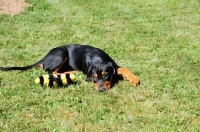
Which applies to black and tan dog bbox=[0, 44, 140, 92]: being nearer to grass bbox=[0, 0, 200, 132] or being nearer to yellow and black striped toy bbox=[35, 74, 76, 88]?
grass bbox=[0, 0, 200, 132]

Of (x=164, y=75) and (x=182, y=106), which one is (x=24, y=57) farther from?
(x=182, y=106)

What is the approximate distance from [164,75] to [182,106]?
4.31ft

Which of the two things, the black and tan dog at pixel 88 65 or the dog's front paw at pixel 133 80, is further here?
the dog's front paw at pixel 133 80

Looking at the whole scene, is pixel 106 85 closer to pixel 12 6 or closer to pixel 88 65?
pixel 88 65

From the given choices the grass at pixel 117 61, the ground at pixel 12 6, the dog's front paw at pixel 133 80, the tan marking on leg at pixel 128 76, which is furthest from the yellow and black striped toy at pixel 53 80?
the ground at pixel 12 6

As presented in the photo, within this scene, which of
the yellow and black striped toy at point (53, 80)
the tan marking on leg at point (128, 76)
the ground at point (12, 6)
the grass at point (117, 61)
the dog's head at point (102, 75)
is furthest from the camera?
the ground at point (12, 6)

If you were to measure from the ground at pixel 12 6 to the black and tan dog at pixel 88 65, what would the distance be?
222 inches

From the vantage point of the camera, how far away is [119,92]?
19.4ft

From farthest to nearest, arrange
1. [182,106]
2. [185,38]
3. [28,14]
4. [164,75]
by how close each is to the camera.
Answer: [28,14] < [185,38] < [164,75] < [182,106]

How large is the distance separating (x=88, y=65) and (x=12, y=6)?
7244 mm

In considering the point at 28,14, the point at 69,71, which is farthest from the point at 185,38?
the point at 28,14

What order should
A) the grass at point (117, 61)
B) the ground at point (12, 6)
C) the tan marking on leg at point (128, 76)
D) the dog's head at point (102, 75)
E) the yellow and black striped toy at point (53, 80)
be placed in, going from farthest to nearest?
the ground at point (12, 6) < the tan marking on leg at point (128, 76) < the yellow and black striped toy at point (53, 80) < the dog's head at point (102, 75) < the grass at point (117, 61)

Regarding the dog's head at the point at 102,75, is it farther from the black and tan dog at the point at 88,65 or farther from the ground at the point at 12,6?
the ground at the point at 12,6

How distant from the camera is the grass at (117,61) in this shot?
16.6ft
